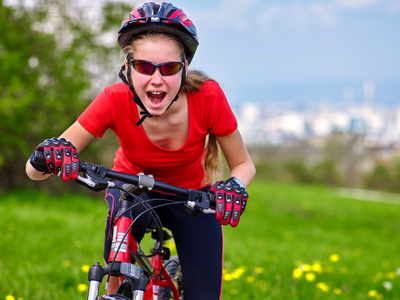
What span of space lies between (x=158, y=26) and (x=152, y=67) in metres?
0.25

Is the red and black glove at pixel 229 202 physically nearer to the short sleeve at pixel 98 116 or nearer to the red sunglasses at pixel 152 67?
the red sunglasses at pixel 152 67

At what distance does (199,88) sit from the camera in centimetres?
283

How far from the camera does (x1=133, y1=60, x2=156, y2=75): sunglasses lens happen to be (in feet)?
7.79

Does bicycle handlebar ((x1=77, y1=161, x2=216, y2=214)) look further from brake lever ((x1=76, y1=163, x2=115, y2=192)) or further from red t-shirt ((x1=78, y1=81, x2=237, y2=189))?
red t-shirt ((x1=78, y1=81, x2=237, y2=189))

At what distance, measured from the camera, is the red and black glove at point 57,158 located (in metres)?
2.00

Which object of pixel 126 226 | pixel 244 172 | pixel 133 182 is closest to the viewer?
pixel 133 182

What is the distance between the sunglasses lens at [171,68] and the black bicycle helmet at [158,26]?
0.27 feet

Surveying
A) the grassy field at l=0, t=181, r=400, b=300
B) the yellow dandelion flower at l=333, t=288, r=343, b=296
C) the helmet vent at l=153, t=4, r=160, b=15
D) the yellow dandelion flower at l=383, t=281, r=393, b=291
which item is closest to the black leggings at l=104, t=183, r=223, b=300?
the helmet vent at l=153, t=4, r=160, b=15

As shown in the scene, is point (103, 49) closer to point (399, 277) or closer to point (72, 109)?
point (72, 109)

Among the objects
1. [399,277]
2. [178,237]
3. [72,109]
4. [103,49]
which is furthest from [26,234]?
[103,49]

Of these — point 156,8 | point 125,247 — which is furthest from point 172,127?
point 125,247

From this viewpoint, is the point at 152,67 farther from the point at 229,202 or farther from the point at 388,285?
the point at 388,285

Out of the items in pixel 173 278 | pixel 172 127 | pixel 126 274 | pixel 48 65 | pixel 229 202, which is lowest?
pixel 173 278

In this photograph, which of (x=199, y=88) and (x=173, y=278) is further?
(x=173, y=278)
